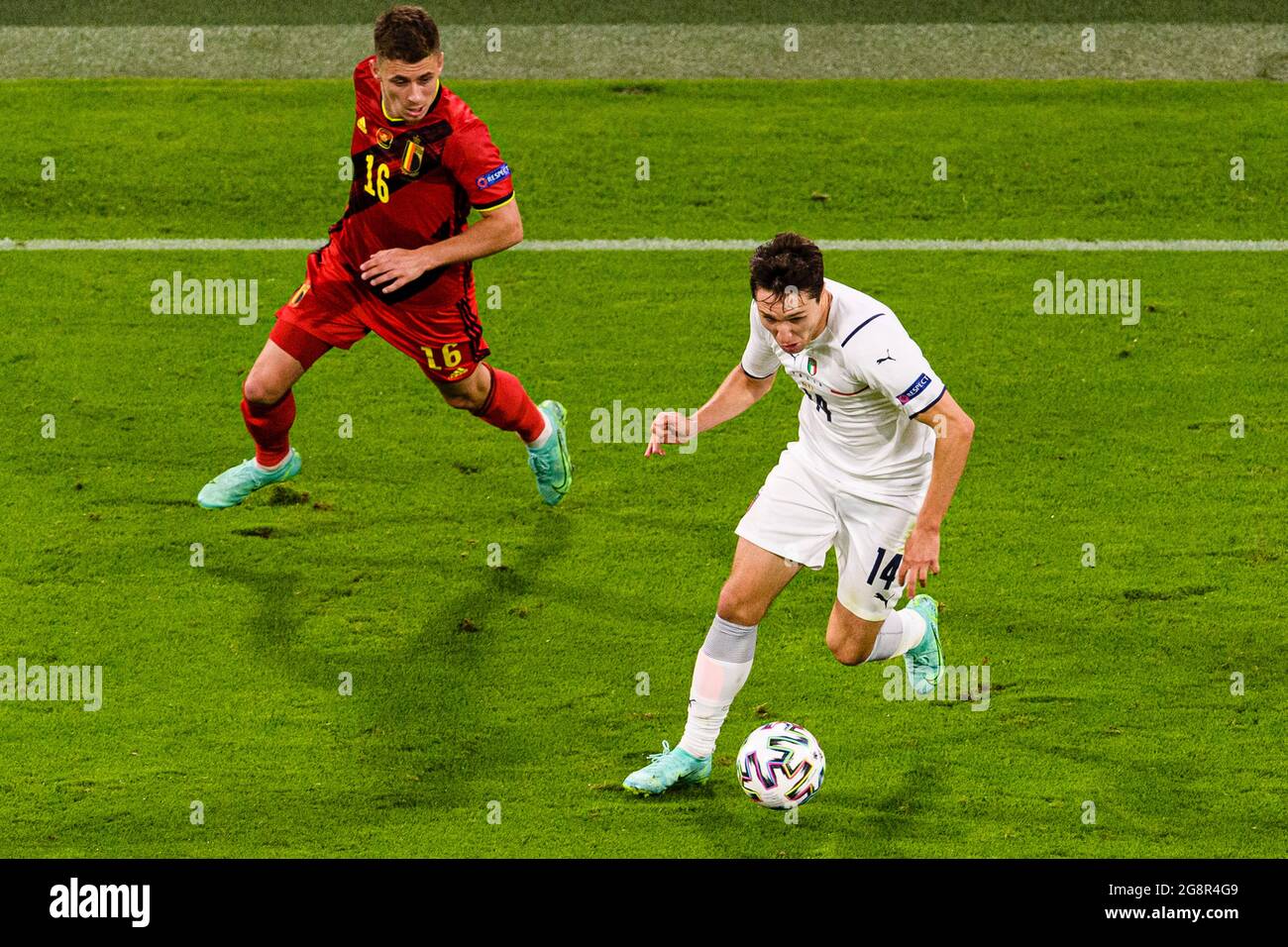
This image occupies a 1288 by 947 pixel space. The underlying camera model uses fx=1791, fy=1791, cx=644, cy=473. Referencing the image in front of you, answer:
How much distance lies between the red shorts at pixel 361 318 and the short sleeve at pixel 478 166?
66 centimetres

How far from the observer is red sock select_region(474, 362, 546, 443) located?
27.2ft

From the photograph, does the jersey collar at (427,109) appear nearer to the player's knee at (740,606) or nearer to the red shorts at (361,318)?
the red shorts at (361,318)

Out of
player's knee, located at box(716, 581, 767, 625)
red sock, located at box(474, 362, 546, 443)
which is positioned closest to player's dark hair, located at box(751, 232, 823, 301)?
player's knee, located at box(716, 581, 767, 625)

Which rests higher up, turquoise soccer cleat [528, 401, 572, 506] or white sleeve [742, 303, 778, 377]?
white sleeve [742, 303, 778, 377]

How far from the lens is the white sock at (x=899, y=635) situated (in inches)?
275

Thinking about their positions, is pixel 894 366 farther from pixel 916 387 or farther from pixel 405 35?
pixel 405 35

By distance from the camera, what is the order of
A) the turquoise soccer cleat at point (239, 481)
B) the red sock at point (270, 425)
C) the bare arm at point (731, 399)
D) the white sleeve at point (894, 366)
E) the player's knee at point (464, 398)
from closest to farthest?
1. the white sleeve at point (894, 366)
2. the bare arm at point (731, 399)
3. the red sock at point (270, 425)
4. the player's knee at point (464, 398)
5. the turquoise soccer cleat at point (239, 481)

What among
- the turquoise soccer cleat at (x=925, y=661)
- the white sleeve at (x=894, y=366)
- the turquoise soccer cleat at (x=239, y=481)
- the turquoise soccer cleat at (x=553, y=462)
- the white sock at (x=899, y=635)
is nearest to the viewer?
the white sleeve at (x=894, y=366)

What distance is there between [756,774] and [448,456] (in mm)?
3355

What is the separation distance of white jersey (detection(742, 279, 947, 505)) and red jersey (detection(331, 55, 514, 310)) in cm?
161

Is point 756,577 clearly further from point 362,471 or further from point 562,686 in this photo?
point 362,471

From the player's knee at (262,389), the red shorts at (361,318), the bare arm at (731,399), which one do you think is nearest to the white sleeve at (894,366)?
the bare arm at (731,399)

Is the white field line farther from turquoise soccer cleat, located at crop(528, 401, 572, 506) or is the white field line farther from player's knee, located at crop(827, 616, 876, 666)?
player's knee, located at crop(827, 616, 876, 666)

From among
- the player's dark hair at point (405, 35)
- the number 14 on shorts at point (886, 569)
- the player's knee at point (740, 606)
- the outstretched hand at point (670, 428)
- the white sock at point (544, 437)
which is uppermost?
the player's dark hair at point (405, 35)
